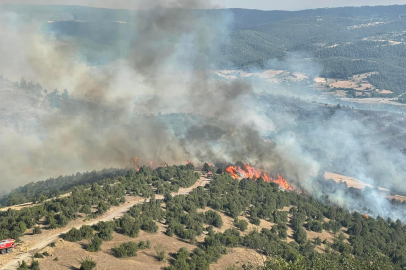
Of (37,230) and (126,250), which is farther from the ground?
(37,230)

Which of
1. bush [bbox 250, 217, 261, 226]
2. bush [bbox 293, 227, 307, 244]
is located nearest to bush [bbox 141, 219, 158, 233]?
bush [bbox 250, 217, 261, 226]

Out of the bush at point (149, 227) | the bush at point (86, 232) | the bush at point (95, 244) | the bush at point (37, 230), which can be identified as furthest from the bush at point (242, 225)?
the bush at point (37, 230)

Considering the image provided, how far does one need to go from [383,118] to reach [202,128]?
82.9 metres

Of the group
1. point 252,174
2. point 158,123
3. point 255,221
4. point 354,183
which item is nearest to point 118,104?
point 158,123

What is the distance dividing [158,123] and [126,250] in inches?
2399

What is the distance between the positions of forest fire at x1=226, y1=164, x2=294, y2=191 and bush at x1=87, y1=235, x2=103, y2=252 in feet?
111

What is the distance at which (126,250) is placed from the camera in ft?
121

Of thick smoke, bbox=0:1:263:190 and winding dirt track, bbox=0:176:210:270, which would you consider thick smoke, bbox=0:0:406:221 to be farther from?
winding dirt track, bbox=0:176:210:270

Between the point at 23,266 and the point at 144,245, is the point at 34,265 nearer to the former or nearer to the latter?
the point at 23,266

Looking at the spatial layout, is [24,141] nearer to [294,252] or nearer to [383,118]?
[294,252]

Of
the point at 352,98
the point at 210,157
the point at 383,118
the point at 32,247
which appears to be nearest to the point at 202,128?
the point at 210,157

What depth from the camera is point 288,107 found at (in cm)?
15362

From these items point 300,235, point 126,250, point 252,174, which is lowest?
point 300,235

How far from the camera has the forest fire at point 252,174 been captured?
229 feet
